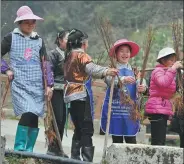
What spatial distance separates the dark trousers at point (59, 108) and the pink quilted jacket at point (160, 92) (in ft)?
2.64

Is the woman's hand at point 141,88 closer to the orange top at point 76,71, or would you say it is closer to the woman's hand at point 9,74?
the orange top at point 76,71

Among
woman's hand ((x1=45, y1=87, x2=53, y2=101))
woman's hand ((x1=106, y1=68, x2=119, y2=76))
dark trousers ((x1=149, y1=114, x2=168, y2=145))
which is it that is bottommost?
dark trousers ((x1=149, y1=114, x2=168, y2=145))

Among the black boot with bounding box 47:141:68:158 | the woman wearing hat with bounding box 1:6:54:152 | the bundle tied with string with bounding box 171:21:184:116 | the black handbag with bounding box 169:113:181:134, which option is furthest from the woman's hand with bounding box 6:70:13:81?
the black handbag with bounding box 169:113:181:134

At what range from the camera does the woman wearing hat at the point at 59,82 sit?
5.37 m

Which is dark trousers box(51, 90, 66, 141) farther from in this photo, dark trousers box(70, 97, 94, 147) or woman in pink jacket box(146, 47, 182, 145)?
woman in pink jacket box(146, 47, 182, 145)

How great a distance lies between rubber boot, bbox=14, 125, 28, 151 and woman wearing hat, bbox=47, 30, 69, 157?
0.32m

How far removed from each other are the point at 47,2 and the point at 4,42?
124ft

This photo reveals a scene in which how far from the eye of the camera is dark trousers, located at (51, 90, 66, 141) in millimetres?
5367

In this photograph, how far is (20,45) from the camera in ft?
16.6

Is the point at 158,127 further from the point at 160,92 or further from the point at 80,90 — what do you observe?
the point at 80,90

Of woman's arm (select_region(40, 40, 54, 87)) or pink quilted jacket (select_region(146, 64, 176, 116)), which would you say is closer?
woman's arm (select_region(40, 40, 54, 87))

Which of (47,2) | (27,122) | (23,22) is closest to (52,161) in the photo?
(27,122)

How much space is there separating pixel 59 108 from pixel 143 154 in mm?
1120

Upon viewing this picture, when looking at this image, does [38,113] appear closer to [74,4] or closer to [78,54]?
[78,54]
